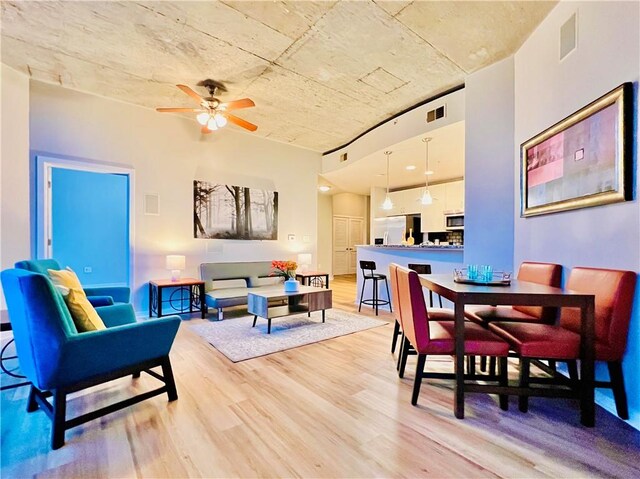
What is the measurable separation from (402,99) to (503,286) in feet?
10.5

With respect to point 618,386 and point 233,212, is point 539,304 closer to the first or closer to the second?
point 618,386

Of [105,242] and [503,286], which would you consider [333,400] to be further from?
[105,242]

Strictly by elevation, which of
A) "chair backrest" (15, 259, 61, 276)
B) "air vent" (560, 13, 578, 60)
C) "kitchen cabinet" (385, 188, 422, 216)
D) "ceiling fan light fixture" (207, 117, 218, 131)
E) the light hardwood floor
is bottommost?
the light hardwood floor

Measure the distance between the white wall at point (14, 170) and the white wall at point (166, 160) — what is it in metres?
0.08

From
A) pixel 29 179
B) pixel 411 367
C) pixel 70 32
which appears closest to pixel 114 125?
pixel 29 179

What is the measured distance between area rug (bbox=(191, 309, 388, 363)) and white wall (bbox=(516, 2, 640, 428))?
2.18m

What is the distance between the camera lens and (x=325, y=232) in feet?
30.4

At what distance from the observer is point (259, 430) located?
5.78 feet

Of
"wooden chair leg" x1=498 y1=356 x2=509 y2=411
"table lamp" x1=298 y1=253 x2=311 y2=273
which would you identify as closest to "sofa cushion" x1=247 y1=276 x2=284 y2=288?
"table lamp" x1=298 y1=253 x2=311 y2=273

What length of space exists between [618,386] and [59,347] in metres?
3.22

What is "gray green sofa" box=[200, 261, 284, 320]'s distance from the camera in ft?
14.3

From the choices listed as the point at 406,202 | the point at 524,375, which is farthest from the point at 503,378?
the point at 406,202

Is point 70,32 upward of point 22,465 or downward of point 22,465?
upward

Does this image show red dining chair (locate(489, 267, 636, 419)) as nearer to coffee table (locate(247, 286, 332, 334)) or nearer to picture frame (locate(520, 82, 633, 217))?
picture frame (locate(520, 82, 633, 217))
